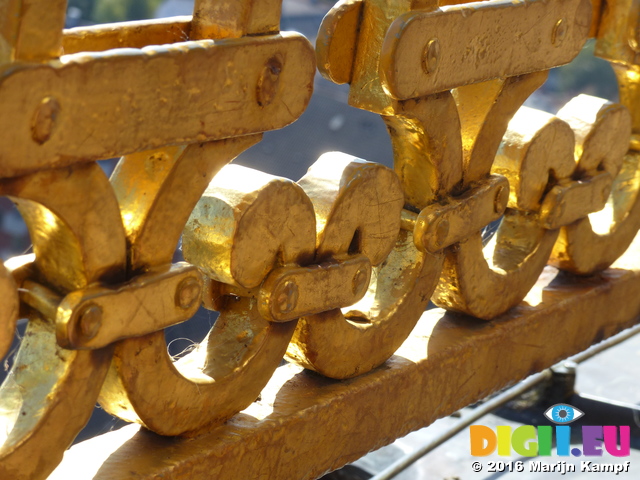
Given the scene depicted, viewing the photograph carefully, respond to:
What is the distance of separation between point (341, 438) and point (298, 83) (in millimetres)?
387

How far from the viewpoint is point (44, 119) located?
2.18 feet

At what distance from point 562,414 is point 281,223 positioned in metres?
0.77

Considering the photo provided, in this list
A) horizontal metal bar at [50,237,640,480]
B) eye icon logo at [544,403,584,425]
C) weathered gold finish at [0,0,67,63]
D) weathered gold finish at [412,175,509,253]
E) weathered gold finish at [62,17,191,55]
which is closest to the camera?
weathered gold finish at [0,0,67,63]

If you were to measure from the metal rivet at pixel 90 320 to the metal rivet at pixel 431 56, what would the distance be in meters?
0.40

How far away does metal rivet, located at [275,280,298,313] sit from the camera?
0.90 meters

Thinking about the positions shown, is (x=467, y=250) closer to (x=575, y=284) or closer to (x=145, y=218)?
(x=575, y=284)

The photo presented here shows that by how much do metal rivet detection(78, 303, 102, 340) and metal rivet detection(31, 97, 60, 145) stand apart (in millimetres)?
136

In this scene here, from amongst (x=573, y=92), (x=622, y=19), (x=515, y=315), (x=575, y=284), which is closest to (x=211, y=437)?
(x=515, y=315)

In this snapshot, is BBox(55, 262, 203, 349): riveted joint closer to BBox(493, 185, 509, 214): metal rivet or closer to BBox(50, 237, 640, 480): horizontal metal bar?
BBox(50, 237, 640, 480): horizontal metal bar

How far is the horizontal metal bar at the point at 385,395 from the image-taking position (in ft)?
2.90

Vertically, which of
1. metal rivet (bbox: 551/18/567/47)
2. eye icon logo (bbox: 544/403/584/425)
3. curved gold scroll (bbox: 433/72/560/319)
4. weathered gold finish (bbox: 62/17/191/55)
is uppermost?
weathered gold finish (bbox: 62/17/191/55)

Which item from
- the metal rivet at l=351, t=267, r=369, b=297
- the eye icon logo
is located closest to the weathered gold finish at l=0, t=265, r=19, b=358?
the metal rivet at l=351, t=267, r=369, b=297

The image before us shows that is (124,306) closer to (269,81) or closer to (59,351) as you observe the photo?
(59,351)

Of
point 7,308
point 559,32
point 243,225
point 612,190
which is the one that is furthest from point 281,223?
point 612,190
